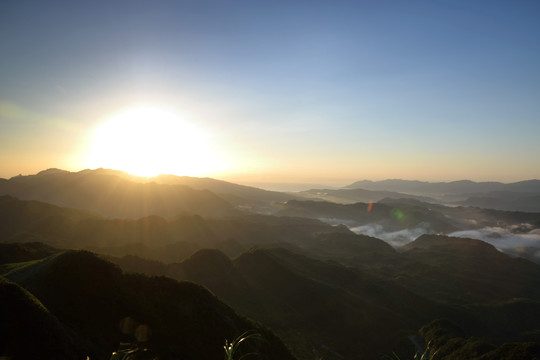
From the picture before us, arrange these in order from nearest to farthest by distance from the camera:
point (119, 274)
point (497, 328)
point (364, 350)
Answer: point (119, 274) → point (364, 350) → point (497, 328)

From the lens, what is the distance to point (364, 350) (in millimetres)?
67062

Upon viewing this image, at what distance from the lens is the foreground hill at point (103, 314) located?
1723 cm

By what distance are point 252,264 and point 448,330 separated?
59.5m

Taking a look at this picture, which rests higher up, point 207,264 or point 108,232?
point 207,264

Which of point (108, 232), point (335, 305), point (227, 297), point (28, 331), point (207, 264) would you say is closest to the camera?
point (28, 331)

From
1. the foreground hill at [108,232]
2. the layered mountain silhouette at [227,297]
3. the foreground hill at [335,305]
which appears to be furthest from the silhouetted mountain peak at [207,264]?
the foreground hill at [108,232]

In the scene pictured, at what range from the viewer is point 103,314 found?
25688mm

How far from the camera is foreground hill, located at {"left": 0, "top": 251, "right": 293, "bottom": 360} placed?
1723 centimetres

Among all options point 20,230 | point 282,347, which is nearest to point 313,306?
point 282,347

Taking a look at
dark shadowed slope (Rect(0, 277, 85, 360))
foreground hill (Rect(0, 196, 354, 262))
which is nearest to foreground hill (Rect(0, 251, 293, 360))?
dark shadowed slope (Rect(0, 277, 85, 360))

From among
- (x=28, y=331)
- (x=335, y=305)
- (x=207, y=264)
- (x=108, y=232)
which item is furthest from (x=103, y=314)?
(x=108, y=232)

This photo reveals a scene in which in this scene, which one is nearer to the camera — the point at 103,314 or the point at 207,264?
the point at 103,314

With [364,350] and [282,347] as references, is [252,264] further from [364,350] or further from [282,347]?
[282,347]

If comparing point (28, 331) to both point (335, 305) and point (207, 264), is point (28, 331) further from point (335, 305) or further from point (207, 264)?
point (335, 305)
